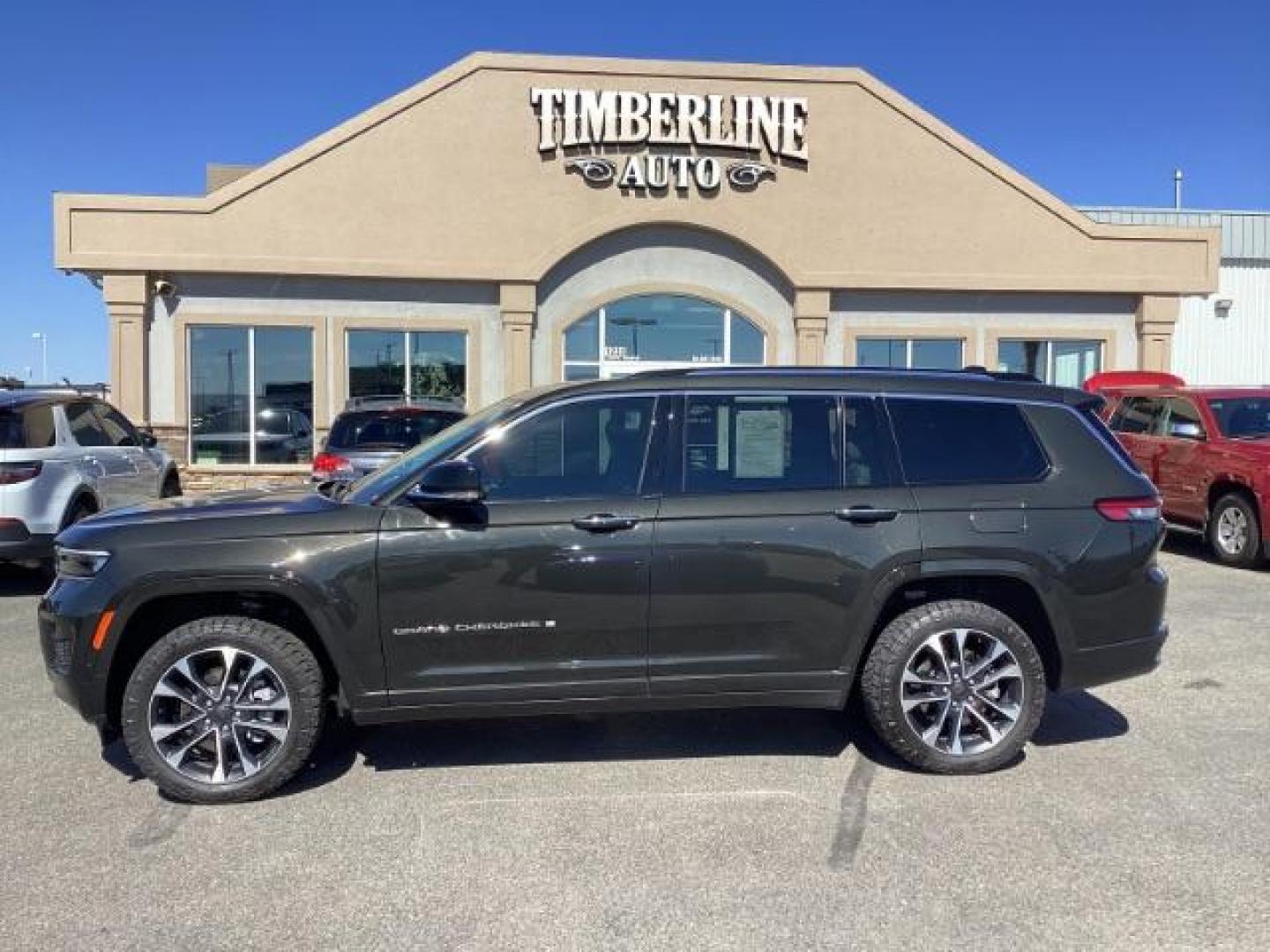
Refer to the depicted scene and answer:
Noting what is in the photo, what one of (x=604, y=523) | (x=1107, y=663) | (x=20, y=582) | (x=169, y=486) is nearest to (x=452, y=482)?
(x=604, y=523)

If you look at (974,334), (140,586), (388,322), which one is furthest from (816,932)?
(974,334)

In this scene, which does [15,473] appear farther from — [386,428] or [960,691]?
[960,691]

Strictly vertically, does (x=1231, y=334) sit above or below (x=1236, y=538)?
above

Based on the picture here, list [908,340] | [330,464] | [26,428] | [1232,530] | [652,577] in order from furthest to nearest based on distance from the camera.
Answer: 1. [908,340]
2. [1232,530]
3. [330,464]
4. [26,428]
5. [652,577]

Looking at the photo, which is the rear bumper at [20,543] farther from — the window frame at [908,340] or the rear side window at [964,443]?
the window frame at [908,340]

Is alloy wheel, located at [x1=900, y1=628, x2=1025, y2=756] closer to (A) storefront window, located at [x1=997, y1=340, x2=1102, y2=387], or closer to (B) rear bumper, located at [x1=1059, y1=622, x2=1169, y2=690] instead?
(B) rear bumper, located at [x1=1059, y1=622, x2=1169, y2=690]

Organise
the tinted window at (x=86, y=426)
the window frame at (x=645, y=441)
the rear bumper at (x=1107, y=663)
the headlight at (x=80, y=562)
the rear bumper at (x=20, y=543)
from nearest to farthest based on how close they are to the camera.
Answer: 1. the headlight at (x=80, y=562)
2. the window frame at (x=645, y=441)
3. the rear bumper at (x=1107, y=663)
4. the rear bumper at (x=20, y=543)
5. the tinted window at (x=86, y=426)

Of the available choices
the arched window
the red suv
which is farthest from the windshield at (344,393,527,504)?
the arched window

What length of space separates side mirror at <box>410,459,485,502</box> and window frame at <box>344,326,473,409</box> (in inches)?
434

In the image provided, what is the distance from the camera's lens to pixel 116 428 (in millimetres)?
10000

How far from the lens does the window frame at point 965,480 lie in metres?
4.66

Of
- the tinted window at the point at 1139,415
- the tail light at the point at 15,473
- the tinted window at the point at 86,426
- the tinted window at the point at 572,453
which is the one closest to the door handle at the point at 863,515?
the tinted window at the point at 572,453

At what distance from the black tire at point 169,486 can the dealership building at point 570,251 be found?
302 cm

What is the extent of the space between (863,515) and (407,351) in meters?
11.7
